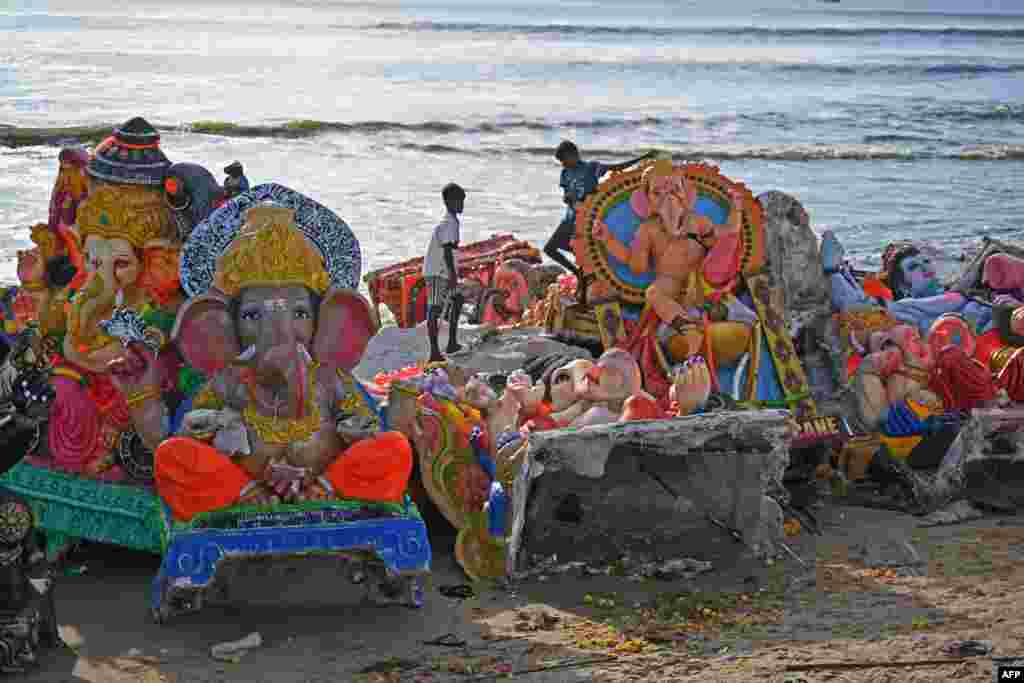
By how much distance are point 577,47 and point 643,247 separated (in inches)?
2485

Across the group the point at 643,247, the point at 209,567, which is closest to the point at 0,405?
the point at 209,567

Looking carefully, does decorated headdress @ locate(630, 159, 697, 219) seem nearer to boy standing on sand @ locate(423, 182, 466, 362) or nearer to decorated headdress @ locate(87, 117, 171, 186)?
decorated headdress @ locate(87, 117, 171, 186)

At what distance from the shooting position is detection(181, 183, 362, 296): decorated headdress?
773 centimetres

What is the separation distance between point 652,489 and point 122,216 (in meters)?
3.14

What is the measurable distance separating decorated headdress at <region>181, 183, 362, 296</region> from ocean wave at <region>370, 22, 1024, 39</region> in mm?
75535

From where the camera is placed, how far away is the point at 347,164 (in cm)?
3064

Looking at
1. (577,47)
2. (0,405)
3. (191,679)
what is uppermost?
(577,47)

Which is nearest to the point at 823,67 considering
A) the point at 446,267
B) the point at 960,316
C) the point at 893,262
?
the point at 446,267

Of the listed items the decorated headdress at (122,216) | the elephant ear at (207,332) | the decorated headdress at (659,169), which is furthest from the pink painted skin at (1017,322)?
the decorated headdress at (122,216)

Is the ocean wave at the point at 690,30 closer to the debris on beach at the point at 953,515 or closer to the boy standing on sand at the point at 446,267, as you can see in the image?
the boy standing on sand at the point at 446,267

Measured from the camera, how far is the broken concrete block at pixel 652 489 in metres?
8.16

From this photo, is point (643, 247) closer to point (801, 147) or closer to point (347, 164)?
point (347, 164)

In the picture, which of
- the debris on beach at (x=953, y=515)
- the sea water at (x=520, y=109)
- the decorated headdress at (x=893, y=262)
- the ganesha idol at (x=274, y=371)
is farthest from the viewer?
the sea water at (x=520, y=109)

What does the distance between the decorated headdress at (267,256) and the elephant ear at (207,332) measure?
101mm
